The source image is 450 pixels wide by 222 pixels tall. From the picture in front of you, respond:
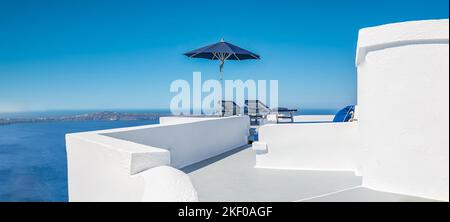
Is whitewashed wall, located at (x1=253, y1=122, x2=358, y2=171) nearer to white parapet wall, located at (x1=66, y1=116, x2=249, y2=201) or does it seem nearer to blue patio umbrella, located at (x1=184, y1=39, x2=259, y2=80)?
white parapet wall, located at (x1=66, y1=116, x2=249, y2=201)

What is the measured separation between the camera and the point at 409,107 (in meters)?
2.77

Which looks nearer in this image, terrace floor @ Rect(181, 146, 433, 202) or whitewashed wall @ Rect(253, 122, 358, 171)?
terrace floor @ Rect(181, 146, 433, 202)

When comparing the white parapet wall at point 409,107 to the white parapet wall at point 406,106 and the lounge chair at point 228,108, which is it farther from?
the lounge chair at point 228,108

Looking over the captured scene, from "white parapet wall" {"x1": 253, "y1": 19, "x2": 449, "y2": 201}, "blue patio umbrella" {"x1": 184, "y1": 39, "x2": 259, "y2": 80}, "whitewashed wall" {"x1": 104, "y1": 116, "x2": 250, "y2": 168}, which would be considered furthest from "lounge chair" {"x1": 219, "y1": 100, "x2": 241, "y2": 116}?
"white parapet wall" {"x1": 253, "y1": 19, "x2": 449, "y2": 201}

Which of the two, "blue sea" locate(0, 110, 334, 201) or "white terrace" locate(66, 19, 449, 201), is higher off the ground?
"white terrace" locate(66, 19, 449, 201)

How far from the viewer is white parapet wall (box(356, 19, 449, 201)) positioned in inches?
103

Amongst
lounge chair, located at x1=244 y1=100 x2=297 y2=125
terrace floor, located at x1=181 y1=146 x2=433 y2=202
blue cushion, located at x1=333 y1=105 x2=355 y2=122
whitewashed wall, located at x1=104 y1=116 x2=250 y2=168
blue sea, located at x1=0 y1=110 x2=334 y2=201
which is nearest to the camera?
terrace floor, located at x1=181 y1=146 x2=433 y2=202

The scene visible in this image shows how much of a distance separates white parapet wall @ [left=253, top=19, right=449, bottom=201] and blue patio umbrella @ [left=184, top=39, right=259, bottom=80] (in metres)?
6.87

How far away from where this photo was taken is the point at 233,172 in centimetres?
550

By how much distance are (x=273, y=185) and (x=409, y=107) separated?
2.25 metres

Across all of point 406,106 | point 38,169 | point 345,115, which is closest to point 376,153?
point 406,106

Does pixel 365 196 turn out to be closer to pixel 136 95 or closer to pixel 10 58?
pixel 10 58

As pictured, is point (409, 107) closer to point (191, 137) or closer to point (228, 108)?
point (191, 137)
